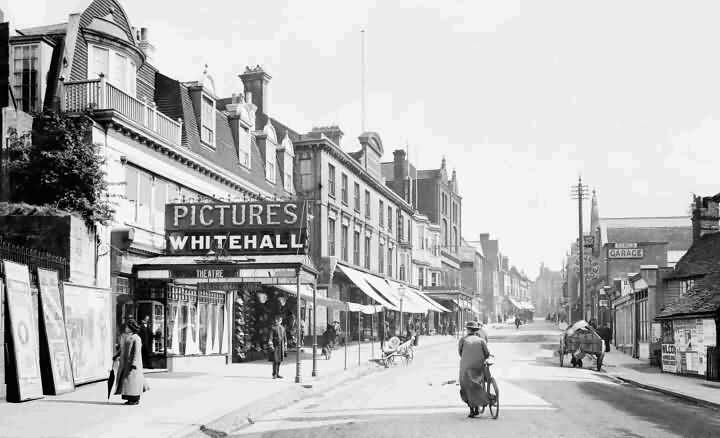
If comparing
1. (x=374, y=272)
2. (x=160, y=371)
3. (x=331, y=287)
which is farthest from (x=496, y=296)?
(x=160, y=371)

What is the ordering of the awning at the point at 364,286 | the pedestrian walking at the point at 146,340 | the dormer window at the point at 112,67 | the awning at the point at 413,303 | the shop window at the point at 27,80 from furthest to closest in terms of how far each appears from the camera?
the awning at the point at 413,303 < the awning at the point at 364,286 < the pedestrian walking at the point at 146,340 < the dormer window at the point at 112,67 < the shop window at the point at 27,80

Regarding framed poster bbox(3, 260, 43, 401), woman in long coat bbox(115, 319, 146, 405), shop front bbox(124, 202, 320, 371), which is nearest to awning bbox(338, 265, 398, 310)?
shop front bbox(124, 202, 320, 371)

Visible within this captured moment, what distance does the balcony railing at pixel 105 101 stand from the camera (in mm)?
20625

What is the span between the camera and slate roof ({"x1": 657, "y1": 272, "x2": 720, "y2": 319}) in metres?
22.9

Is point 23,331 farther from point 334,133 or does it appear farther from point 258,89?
point 334,133

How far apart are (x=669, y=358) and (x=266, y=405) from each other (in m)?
15.7

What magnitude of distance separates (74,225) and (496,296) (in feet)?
386

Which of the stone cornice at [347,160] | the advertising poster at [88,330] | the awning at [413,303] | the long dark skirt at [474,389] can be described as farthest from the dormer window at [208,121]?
the awning at [413,303]

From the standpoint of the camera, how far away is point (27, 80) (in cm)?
2059

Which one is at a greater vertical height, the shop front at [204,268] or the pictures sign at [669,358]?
the shop front at [204,268]

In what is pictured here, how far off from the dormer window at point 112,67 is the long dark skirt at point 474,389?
13.5 m

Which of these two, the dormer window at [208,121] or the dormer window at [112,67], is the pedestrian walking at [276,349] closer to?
the dormer window at [112,67]

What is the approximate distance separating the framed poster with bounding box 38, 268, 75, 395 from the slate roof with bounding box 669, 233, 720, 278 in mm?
20578

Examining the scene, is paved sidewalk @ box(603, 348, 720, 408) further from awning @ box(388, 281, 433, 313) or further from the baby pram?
awning @ box(388, 281, 433, 313)
